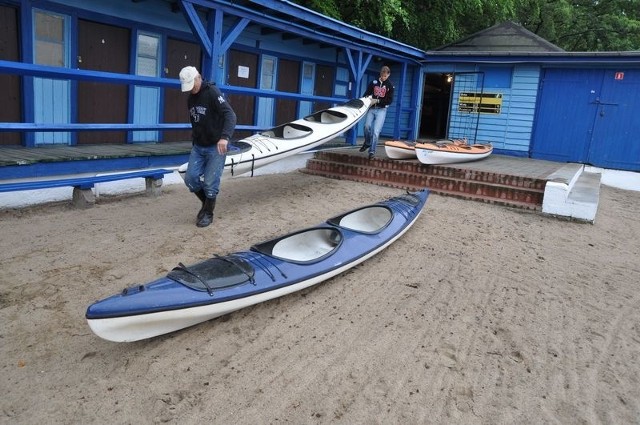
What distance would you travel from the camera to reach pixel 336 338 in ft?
11.3

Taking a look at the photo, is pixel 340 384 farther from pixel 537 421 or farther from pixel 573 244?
pixel 573 244

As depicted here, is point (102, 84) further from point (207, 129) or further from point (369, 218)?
point (369, 218)

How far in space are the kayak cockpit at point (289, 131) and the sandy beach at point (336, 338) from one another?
2.33m

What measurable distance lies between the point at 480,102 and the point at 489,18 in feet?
27.5

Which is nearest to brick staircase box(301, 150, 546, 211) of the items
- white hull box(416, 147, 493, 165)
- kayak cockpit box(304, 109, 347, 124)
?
white hull box(416, 147, 493, 165)

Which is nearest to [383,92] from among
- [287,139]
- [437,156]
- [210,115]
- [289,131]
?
[437,156]

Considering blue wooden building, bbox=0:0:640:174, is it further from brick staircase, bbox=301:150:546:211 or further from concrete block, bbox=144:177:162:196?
brick staircase, bbox=301:150:546:211

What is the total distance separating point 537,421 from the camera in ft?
8.73

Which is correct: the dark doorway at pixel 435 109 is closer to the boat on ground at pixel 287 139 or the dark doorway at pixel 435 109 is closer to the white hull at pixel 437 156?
the white hull at pixel 437 156

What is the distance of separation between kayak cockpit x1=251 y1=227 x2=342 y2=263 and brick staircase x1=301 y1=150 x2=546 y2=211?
178 inches

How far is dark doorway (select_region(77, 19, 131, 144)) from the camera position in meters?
7.95

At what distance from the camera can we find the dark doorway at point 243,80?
35.2 ft

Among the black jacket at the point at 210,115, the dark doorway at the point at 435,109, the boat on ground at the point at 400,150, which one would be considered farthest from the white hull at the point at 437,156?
the dark doorway at the point at 435,109

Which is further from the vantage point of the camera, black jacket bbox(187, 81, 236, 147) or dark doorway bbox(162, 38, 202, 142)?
dark doorway bbox(162, 38, 202, 142)
